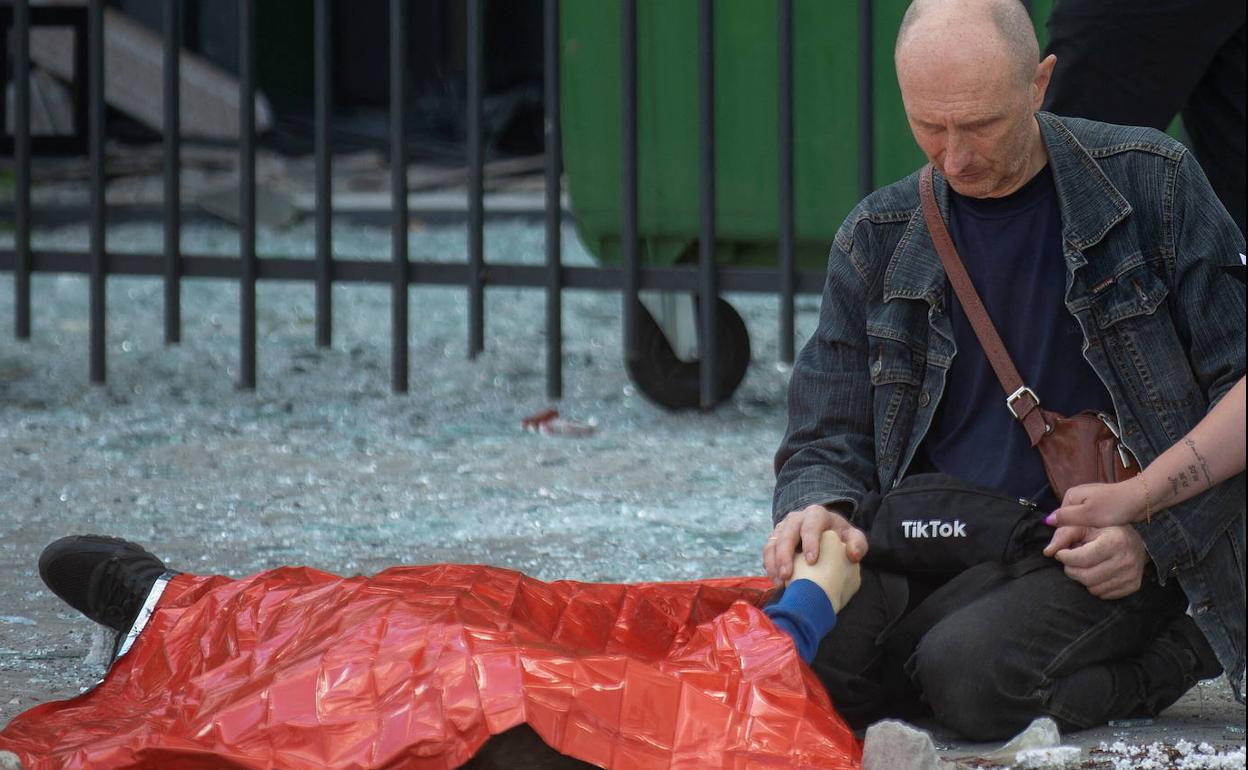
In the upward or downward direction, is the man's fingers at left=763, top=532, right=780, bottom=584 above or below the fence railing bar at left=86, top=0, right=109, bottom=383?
below

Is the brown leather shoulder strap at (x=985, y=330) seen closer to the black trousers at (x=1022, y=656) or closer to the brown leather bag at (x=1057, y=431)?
the brown leather bag at (x=1057, y=431)

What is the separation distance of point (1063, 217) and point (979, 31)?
282mm

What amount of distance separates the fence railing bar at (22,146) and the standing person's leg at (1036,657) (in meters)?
3.38

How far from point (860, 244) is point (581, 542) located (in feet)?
4.22

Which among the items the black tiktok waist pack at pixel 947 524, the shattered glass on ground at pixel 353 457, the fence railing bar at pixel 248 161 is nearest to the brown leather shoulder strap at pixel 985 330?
the black tiktok waist pack at pixel 947 524

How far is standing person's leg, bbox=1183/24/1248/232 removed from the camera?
3.55 m

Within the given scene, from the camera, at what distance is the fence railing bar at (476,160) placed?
4.59m

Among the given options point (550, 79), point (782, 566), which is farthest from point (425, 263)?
point (782, 566)

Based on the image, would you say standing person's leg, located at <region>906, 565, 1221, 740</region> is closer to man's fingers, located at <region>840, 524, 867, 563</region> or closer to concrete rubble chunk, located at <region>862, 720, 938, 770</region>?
man's fingers, located at <region>840, 524, 867, 563</region>

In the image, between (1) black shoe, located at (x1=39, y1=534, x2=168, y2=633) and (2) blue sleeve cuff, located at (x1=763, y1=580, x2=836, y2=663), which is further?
(1) black shoe, located at (x1=39, y1=534, x2=168, y2=633)

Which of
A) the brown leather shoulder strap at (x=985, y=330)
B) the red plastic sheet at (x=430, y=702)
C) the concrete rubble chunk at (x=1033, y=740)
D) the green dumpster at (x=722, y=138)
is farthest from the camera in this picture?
the green dumpster at (x=722, y=138)

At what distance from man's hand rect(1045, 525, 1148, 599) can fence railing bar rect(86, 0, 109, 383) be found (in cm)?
334

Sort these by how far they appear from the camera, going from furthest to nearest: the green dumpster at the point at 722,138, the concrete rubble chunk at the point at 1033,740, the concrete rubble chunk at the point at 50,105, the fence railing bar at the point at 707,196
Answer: the concrete rubble chunk at the point at 50,105, the green dumpster at the point at 722,138, the fence railing bar at the point at 707,196, the concrete rubble chunk at the point at 1033,740

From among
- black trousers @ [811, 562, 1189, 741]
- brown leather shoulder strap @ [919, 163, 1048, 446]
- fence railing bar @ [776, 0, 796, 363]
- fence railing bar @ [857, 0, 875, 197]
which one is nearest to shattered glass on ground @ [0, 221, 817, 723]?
fence railing bar @ [776, 0, 796, 363]
